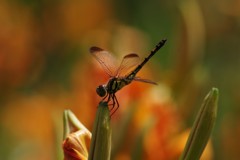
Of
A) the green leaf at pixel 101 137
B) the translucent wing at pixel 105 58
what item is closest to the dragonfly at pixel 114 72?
the translucent wing at pixel 105 58

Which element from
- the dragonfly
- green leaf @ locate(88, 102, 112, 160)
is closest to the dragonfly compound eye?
the dragonfly

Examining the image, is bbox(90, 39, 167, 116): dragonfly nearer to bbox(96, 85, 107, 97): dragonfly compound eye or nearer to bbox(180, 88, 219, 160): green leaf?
bbox(96, 85, 107, 97): dragonfly compound eye

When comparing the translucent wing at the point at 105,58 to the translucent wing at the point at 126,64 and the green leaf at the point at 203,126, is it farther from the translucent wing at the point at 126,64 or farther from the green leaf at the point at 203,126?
the green leaf at the point at 203,126

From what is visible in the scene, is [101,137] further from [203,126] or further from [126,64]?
[126,64]

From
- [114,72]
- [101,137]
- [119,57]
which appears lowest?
[101,137]

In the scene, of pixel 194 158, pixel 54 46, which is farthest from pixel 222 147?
pixel 54 46

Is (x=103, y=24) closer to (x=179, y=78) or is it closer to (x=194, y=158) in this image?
(x=179, y=78)


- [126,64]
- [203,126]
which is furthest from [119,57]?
[203,126]
